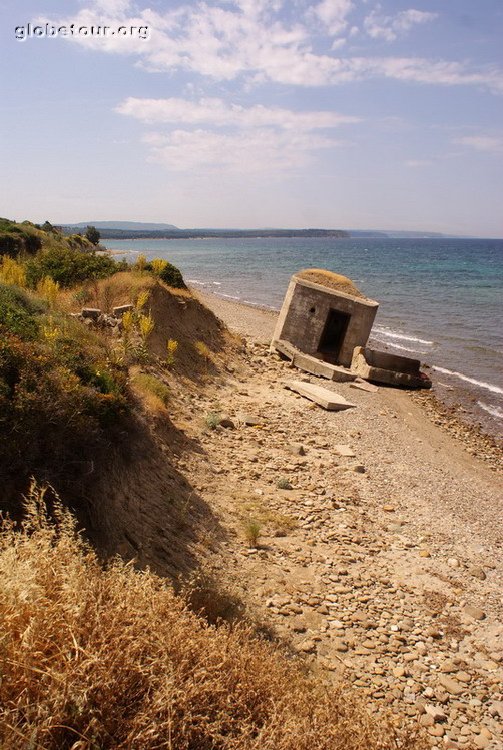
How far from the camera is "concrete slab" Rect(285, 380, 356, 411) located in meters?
13.4

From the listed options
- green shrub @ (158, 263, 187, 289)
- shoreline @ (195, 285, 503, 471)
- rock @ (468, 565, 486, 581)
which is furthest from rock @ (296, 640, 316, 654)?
green shrub @ (158, 263, 187, 289)

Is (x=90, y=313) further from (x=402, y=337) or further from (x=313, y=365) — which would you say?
(x=402, y=337)

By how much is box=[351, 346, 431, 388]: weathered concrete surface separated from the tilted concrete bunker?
0.46 meters

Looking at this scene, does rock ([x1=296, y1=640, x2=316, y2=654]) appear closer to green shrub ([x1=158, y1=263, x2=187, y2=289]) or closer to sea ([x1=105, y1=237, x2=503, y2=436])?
sea ([x1=105, y1=237, x2=503, y2=436])

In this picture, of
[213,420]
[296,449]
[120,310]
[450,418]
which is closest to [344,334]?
[450,418]

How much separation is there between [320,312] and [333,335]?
3072mm

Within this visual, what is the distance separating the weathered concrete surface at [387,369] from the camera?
1730cm

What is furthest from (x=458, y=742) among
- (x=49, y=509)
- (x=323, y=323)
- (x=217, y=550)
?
(x=323, y=323)

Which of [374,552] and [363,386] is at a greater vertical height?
[363,386]

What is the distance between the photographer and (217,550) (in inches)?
251

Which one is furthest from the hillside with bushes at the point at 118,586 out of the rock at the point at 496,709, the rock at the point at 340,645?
the rock at the point at 496,709

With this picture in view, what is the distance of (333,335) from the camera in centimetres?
2059

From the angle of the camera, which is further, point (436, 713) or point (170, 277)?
point (170, 277)

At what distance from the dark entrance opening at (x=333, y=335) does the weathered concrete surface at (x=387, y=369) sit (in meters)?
1.13
